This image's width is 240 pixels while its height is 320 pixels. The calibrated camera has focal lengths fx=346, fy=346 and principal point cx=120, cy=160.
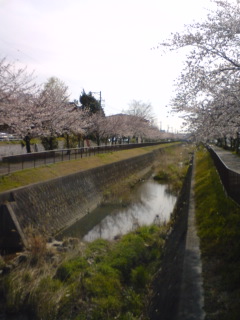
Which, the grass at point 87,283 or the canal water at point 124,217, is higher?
the grass at point 87,283

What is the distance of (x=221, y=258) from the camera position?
5.67 meters

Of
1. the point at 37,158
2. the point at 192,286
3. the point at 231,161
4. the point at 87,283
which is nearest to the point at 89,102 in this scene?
the point at 231,161

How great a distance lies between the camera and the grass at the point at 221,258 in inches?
166

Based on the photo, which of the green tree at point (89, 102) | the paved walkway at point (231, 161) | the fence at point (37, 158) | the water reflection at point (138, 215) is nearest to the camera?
the water reflection at point (138, 215)

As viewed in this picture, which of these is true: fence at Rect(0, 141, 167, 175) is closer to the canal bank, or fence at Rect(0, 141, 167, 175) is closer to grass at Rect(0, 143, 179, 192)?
grass at Rect(0, 143, 179, 192)

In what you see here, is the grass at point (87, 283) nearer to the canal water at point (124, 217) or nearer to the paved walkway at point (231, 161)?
the canal water at point (124, 217)

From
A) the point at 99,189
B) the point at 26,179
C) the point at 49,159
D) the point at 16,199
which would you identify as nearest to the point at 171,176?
the point at 99,189

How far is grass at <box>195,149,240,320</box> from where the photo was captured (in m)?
4.21

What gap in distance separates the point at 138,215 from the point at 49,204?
416 cm

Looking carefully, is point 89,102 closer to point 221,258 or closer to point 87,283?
point 87,283

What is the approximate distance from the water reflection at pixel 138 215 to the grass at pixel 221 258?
175 inches

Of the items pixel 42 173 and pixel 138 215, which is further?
pixel 138 215

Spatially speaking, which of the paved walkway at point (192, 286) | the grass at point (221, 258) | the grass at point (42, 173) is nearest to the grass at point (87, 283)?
the paved walkway at point (192, 286)

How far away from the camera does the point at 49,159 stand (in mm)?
17578
